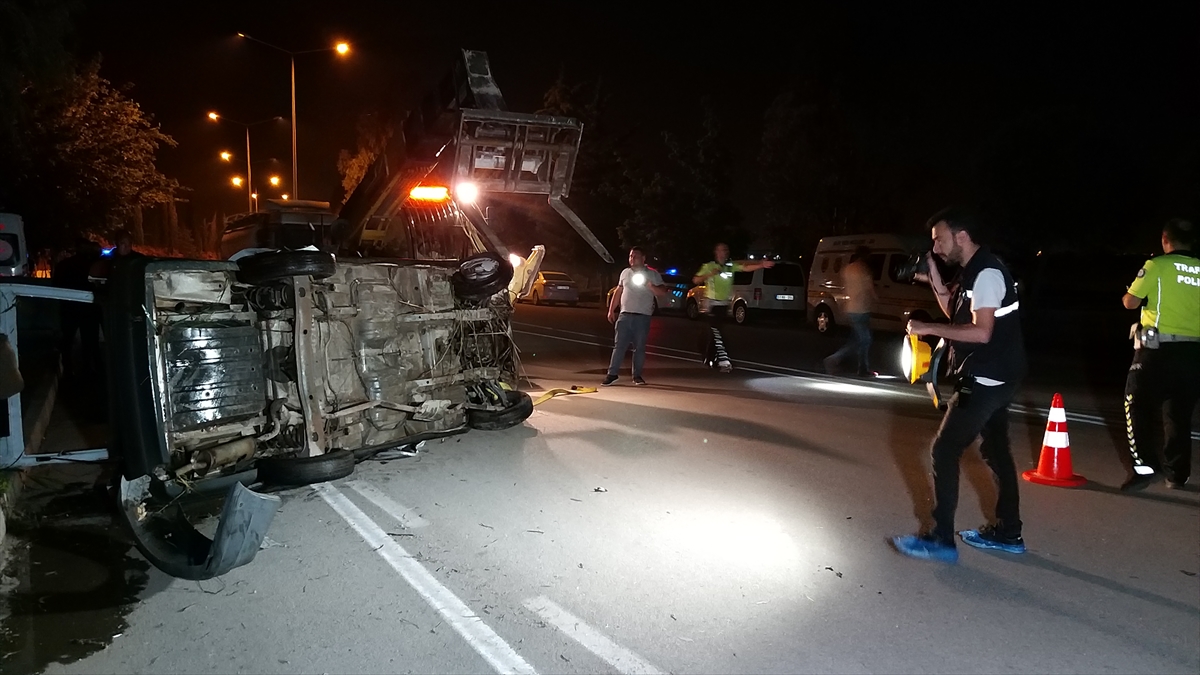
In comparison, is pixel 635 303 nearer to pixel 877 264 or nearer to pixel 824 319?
pixel 877 264

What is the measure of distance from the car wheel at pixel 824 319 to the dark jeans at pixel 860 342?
25.1ft

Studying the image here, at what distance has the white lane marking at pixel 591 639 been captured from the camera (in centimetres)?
351

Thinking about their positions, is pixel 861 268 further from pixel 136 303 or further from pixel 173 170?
pixel 173 170

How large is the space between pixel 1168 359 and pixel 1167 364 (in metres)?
0.04

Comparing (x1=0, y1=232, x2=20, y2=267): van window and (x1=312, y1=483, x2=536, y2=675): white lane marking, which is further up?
(x1=0, y1=232, x2=20, y2=267): van window

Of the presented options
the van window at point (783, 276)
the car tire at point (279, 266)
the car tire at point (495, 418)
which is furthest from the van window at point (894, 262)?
the car tire at point (279, 266)

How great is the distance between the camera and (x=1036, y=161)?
23.0 m

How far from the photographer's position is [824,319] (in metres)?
20.0

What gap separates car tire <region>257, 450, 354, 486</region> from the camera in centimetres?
493

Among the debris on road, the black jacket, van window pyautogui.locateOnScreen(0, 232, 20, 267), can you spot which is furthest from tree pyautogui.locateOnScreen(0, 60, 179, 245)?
the black jacket

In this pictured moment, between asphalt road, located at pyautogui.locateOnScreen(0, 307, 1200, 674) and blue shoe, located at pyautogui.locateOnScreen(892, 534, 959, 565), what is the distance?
7 cm

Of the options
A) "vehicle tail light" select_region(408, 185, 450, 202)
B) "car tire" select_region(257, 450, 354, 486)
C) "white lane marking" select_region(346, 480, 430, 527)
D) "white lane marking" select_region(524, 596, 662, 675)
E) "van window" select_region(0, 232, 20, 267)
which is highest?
"vehicle tail light" select_region(408, 185, 450, 202)

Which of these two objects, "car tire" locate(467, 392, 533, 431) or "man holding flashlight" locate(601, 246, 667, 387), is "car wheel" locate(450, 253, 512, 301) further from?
"man holding flashlight" locate(601, 246, 667, 387)

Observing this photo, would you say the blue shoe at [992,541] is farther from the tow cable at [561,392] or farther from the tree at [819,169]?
the tree at [819,169]
